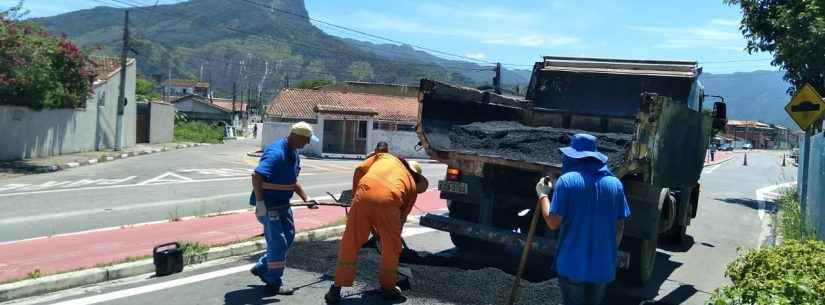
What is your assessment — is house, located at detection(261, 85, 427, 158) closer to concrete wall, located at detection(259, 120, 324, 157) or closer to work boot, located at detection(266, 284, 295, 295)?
concrete wall, located at detection(259, 120, 324, 157)

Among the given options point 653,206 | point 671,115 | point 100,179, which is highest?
point 671,115

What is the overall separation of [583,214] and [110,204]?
11131 millimetres

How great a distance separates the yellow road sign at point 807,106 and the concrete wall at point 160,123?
111 feet

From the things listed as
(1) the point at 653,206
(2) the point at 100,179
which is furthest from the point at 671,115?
(2) the point at 100,179

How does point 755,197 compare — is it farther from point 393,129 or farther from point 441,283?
point 393,129

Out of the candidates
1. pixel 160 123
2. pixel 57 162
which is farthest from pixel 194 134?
pixel 57 162

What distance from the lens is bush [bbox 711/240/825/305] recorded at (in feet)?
13.5

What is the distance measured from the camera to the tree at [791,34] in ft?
46.4

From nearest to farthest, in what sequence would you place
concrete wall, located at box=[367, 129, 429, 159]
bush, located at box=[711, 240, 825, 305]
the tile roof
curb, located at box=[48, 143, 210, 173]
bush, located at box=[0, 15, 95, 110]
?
bush, located at box=[711, 240, 825, 305]
bush, located at box=[0, 15, 95, 110]
curb, located at box=[48, 143, 210, 173]
concrete wall, located at box=[367, 129, 429, 159]
the tile roof

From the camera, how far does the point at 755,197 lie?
21406 millimetres

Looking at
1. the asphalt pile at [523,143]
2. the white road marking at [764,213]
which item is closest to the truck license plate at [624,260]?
the asphalt pile at [523,143]

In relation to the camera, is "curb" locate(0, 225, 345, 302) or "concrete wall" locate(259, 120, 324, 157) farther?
"concrete wall" locate(259, 120, 324, 157)

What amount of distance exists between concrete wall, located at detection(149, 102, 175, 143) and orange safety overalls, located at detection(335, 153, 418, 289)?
35526 millimetres

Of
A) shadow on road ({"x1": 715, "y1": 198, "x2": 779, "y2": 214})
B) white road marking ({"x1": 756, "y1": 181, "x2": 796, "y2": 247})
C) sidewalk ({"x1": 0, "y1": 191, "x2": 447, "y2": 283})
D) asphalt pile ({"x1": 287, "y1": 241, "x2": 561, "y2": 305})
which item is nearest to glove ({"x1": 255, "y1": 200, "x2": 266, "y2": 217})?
asphalt pile ({"x1": 287, "y1": 241, "x2": 561, "y2": 305})
